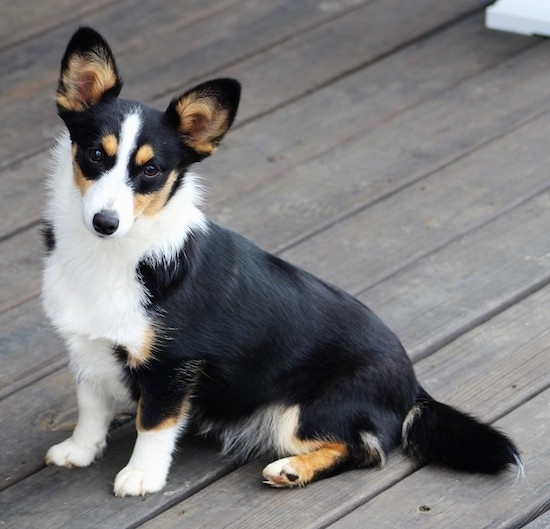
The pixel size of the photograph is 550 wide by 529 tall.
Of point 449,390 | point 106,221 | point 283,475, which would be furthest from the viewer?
point 449,390

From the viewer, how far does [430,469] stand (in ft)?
8.77

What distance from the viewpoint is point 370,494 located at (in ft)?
8.58

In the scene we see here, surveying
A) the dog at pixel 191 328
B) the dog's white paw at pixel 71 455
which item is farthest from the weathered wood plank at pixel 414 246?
the dog at pixel 191 328

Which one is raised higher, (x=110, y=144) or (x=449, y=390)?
(x=110, y=144)

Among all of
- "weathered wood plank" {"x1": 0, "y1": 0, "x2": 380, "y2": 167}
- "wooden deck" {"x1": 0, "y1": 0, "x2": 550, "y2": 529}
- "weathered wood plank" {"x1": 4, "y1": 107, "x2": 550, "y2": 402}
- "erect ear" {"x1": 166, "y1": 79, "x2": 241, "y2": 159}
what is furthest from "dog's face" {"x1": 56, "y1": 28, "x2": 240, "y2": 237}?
"weathered wood plank" {"x1": 0, "y1": 0, "x2": 380, "y2": 167}

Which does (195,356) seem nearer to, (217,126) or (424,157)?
(217,126)

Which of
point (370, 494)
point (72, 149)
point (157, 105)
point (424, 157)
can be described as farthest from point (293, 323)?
point (157, 105)

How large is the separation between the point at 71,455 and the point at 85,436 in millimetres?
54

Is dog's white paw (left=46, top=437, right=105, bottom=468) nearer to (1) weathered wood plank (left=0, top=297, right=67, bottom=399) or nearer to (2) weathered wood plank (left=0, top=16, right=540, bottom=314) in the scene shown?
(1) weathered wood plank (left=0, top=297, right=67, bottom=399)

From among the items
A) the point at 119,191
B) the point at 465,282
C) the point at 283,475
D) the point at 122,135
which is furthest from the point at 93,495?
the point at 465,282

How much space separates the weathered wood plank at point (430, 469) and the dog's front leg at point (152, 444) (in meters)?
0.09

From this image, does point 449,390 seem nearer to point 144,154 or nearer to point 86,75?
point 144,154

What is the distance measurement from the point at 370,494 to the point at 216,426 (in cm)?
40

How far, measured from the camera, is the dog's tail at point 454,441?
2.61m
